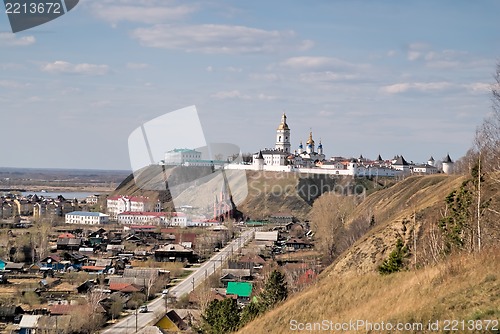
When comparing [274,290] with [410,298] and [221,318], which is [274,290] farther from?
[410,298]

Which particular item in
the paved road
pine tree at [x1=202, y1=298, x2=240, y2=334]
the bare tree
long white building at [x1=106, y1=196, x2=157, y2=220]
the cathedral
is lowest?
the paved road

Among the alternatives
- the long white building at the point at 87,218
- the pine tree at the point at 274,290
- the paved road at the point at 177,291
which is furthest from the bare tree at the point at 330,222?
the long white building at the point at 87,218

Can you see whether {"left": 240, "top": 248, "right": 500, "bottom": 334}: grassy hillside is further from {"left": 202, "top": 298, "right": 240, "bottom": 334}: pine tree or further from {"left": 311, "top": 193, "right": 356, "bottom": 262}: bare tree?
{"left": 311, "top": 193, "right": 356, "bottom": 262}: bare tree

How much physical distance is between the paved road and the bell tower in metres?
38.6

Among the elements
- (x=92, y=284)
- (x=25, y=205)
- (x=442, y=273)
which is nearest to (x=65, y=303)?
(x=92, y=284)

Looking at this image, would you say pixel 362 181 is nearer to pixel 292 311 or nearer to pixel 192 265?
pixel 192 265

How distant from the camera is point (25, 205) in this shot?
254ft

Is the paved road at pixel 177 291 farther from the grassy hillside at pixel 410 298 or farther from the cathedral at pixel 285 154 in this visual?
the cathedral at pixel 285 154

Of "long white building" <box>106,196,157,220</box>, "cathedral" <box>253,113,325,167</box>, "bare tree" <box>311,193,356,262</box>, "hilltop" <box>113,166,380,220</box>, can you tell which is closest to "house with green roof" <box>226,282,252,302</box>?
"bare tree" <box>311,193,356,262</box>

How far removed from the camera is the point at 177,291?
28375 mm

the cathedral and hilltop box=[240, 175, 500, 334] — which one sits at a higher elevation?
the cathedral

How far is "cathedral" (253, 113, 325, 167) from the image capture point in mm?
78250

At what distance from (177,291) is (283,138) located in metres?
58.1

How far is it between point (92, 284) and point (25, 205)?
51034 millimetres
